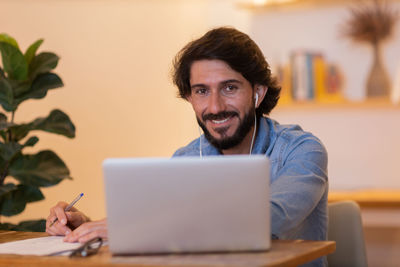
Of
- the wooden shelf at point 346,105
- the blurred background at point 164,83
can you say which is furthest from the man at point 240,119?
the blurred background at point 164,83

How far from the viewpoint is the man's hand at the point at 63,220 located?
72.7 inches

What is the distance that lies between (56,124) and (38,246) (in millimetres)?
1297

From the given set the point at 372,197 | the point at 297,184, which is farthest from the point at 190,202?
the point at 372,197

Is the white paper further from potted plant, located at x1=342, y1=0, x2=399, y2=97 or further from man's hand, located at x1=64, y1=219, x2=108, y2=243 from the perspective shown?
A: potted plant, located at x1=342, y1=0, x2=399, y2=97

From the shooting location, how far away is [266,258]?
4.32ft

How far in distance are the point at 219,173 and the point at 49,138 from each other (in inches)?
108

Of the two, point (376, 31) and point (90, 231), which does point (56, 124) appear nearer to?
point (90, 231)

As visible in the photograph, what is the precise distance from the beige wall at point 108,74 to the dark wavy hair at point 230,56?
1.71 meters

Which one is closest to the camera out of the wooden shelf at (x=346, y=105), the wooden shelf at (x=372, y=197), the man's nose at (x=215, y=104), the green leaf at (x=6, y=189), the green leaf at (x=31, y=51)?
the man's nose at (x=215, y=104)

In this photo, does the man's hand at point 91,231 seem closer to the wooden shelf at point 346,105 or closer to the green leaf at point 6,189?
the green leaf at point 6,189

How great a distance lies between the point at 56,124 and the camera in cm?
288

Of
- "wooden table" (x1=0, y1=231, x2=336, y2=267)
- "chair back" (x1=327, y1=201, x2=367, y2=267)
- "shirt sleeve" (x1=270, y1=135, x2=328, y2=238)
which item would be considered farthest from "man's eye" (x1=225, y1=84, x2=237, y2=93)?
"wooden table" (x1=0, y1=231, x2=336, y2=267)

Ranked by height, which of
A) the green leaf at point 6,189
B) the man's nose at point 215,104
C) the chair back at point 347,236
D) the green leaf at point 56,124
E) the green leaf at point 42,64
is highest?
the green leaf at point 42,64

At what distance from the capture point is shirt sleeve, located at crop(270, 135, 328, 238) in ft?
5.42
